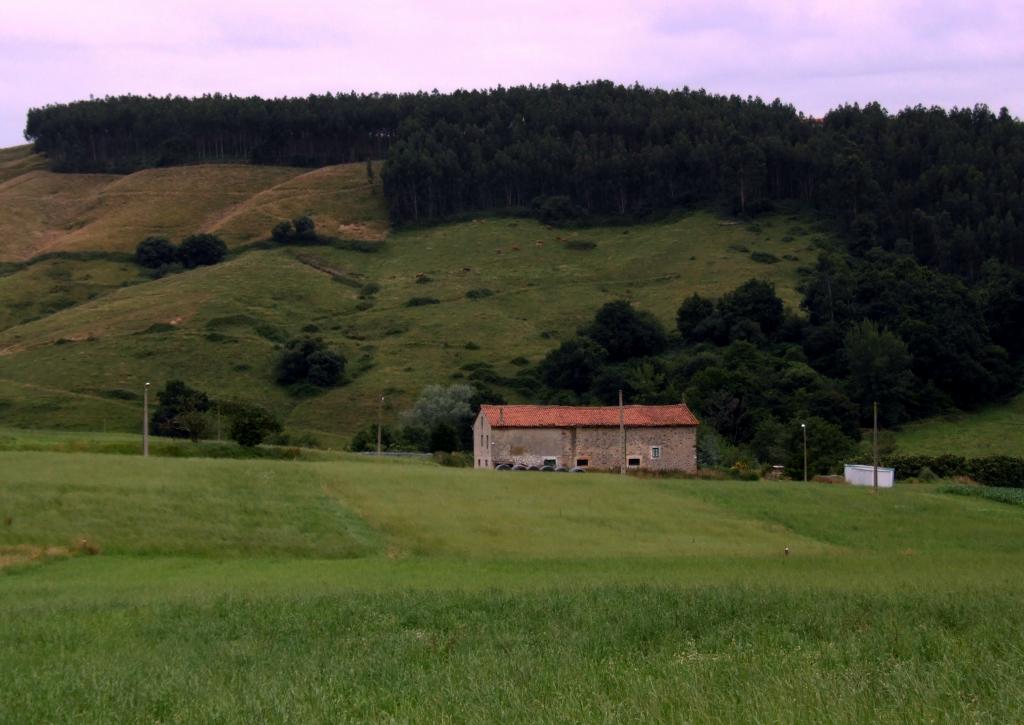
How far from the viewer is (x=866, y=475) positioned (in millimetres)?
65375

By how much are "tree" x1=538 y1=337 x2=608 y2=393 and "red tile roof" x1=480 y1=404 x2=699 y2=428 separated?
87.2ft

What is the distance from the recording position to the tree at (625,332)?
107438 mm

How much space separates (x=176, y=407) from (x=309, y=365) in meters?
14.3

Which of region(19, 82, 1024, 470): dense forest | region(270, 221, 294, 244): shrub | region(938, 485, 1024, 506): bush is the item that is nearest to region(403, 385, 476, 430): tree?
region(19, 82, 1024, 470): dense forest

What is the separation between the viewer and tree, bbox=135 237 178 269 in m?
142

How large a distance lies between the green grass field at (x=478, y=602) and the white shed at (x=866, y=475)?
39.2 ft

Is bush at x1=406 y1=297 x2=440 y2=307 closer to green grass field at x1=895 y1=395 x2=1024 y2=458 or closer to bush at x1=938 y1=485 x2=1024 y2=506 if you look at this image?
green grass field at x1=895 y1=395 x2=1024 y2=458

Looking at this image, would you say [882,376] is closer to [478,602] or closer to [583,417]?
[583,417]

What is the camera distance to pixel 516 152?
538 feet

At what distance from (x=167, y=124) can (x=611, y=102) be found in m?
75.8

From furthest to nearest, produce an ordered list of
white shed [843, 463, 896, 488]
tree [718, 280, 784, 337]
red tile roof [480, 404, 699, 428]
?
tree [718, 280, 784, 337] < red tile roof [480, 404, 699, 428] < white shed [843, 463, 896, 488]

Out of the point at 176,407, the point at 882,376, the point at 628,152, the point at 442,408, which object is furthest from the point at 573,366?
the point at 628,152

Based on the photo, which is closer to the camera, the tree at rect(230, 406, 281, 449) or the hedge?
the tree at rect(230, 406, 281, 449)

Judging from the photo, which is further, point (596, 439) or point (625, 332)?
point (625, 332)
